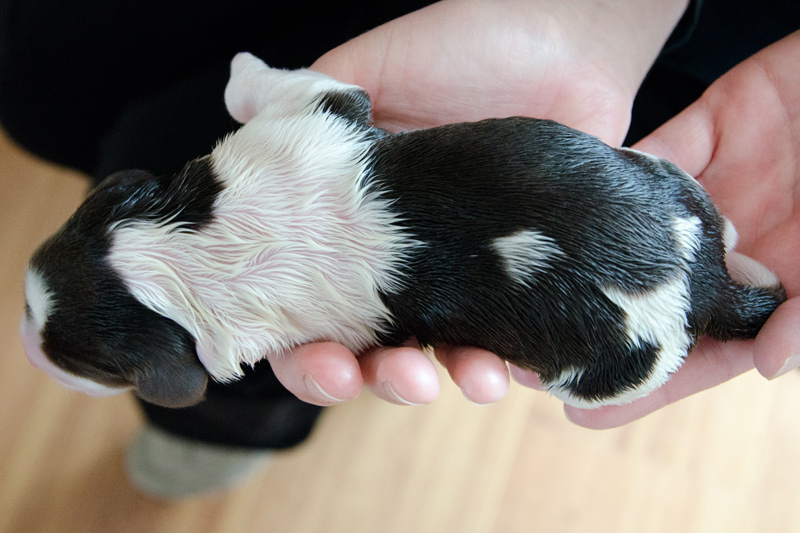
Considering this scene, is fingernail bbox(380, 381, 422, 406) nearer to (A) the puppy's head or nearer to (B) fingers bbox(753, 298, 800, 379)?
(A) the puppy's head

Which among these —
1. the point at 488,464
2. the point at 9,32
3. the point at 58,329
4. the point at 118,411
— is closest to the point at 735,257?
the point at 488,464

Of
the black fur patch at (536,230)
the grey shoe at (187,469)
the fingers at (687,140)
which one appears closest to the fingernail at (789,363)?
the black fur patch at (536,230)

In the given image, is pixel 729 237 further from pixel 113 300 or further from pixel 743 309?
pixel 113 300

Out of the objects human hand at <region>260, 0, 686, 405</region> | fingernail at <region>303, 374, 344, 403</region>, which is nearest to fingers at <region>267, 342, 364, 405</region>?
fingernail at <region>303, 374, 344, 403</region>

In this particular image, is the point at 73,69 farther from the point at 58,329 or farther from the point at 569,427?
the point at 569,427

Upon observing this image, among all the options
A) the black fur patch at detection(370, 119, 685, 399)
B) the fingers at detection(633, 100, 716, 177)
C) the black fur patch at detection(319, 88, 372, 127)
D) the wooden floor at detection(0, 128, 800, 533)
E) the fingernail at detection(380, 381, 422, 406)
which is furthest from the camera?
the wooden floor at detection(0, 128, 800, 533)

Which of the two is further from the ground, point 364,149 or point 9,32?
point 9,32
